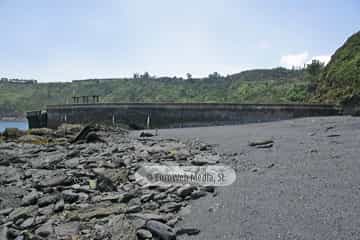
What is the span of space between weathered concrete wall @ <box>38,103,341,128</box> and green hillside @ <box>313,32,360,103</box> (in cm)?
700

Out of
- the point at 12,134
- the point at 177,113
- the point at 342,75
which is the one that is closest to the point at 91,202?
the point at 12,134

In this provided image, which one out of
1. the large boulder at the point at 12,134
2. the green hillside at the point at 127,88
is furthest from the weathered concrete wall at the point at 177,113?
the green hillside at the point at 127,88

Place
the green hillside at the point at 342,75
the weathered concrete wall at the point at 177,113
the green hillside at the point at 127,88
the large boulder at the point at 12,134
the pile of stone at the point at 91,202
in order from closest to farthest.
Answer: the pile of stone at the point at 91,202
the large boulder at the point at 12,134
the weathered concrete wall at the point at 177,113
the green hillside at the point at 342,75
the green hillside at the point at 127,88

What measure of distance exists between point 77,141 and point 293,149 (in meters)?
11.3

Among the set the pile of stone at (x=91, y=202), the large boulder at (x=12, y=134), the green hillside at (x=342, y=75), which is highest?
the green hillside at (x=342, y=75)

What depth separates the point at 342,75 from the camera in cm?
3381

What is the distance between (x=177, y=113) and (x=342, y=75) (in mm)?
19382

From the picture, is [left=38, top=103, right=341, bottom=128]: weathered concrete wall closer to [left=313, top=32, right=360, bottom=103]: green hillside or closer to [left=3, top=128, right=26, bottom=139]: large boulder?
[left=313, top=32, right=360, bottom=103]: green hillside

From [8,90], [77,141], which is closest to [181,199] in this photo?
[77,141]

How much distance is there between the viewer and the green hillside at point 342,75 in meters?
30.9

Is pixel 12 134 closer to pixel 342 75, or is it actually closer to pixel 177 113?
pixel 177 113

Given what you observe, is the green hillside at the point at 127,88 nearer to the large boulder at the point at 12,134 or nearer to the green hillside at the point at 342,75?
the green hillside at the point at 342,75

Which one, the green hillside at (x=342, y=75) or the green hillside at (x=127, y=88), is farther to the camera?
the green hillside at (x=127, y=88)

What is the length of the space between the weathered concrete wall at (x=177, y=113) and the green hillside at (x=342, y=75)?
275 inches
